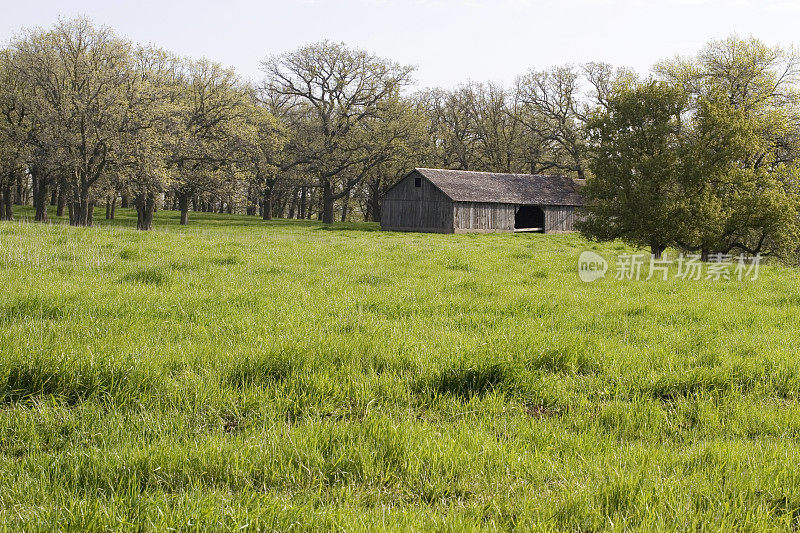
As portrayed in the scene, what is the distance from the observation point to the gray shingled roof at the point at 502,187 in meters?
51.2

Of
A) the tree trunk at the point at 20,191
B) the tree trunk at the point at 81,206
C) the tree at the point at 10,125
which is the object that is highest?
the tree at the point at 10,125

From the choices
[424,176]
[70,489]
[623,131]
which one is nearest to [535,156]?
[424,176]

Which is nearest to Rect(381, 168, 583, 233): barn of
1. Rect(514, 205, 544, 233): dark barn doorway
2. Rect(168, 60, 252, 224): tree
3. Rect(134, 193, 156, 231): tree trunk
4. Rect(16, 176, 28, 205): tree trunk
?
Rect(514, 205, 544, 233): dark barn doorway

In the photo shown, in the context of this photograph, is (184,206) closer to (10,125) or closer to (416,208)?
(10,125)

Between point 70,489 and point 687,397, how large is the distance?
511 cm

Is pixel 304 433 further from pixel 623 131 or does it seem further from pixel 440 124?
pixel 440 124

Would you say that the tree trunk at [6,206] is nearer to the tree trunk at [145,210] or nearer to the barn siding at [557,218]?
the tree trunk at [145,210]

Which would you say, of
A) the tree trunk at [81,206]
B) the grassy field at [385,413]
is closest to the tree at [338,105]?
the tree trunk at [81,206]

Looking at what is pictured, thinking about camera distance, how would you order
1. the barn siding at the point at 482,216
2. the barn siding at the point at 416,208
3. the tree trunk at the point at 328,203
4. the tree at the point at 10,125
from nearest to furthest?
the tree at the point at 10,125 < the barn siding at the point at 482,216 < the barn siding at the point at 416,208 < the tree trunk at the point at 328,203

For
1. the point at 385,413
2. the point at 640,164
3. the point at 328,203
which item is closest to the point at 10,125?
the point at 328,203

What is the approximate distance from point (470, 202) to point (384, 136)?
11.9m

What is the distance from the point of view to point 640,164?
22.7m

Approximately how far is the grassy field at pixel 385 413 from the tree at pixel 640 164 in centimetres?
1362

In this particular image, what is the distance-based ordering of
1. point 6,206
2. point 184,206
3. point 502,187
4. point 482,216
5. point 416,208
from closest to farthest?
point 6,206 < point 184,206 < point 482,216 < point 416,208 < point 502,187
